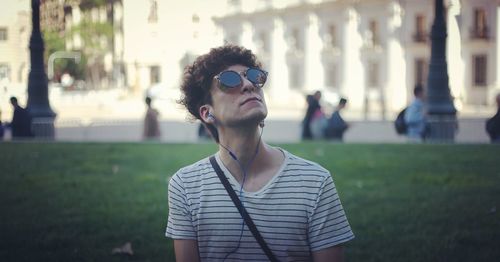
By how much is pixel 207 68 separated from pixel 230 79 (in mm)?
164

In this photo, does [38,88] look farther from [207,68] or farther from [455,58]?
[455,58]

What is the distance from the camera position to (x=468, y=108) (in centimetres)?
3716

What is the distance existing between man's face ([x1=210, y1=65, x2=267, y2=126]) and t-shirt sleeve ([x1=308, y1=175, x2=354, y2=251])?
0.37 meters

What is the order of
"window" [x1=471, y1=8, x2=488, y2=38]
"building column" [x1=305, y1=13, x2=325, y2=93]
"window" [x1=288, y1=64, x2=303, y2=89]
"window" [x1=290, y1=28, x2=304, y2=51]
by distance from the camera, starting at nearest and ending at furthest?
"window" [x1=471, y1=8, x2=488, y2=38], "building column" [x1=305, y1=13, x2=325, y2=93], "window" [x1=290, y1=28, x2=304, y2=51], "window" [x1=288, y1=64, x2=303, y2=89]

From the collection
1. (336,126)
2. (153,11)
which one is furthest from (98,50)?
(336,126)

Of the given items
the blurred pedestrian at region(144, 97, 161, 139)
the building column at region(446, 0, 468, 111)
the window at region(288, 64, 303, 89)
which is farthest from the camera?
the window at region(288, 64, 303, 89)

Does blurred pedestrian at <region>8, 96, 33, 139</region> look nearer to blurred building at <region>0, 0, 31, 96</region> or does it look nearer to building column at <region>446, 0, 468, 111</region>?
blurred building at <region>0, 0, 31, 96</region>

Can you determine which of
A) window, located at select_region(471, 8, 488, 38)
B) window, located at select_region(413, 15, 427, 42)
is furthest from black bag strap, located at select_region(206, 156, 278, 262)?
window, located at select_region(413, 15, 427, 42)

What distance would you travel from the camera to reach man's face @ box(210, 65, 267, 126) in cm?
282

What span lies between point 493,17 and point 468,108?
5.13m

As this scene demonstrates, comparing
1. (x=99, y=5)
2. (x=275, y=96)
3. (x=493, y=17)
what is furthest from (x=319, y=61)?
(x=99, y=5)

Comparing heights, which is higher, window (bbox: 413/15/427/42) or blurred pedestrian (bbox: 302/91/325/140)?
window (bbox: 413/15/427/42)

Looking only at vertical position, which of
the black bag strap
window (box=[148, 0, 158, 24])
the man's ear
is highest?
window (box=[148, 0, 158, 24])

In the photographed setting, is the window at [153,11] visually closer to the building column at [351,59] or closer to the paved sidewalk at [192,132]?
the paved sidewalk at [192,132]
